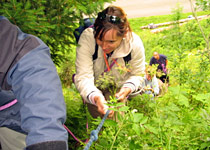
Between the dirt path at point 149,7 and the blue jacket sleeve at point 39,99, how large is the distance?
11.4 m

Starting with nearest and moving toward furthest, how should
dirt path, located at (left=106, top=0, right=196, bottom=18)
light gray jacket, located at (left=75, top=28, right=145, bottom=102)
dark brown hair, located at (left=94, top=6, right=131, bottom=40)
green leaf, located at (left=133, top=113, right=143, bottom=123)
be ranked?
green leaf, located at (left=133, top=113, right=143, bottom=123)
dark brown hair, located at (left=94, top=6, right=131, bottom=40)
light gray jacket, located at (left=75, top=28, right=145, bottom=102)
dirt path, located at (left=106, top=0, right=196, bottom=18)

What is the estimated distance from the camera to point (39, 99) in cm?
115

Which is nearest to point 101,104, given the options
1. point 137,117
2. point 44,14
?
point 137,117

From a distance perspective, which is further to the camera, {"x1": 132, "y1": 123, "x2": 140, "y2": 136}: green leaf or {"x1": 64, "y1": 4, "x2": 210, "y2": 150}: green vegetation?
{"x1": 64, "y1": 4, "x2": 210, "y2": 150}: green vegetation

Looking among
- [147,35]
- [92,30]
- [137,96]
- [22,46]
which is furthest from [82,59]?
[147,35]

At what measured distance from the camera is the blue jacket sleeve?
1.08 metres

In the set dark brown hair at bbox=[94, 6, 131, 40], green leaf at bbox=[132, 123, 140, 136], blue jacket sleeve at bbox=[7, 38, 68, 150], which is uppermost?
dark brown hair at bbox=[94, 6, 131, 40]

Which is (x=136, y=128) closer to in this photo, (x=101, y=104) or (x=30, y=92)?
(x=30, y=92)

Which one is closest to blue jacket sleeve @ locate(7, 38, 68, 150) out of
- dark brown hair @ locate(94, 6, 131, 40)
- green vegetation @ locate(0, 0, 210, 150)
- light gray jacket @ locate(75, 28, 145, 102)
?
green vegetation @ locate(0, 0, 210, 150)

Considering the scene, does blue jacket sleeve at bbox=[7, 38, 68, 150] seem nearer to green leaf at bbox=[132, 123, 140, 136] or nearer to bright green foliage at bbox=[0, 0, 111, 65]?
green leaf at bbox=[132, 123, 140, 136]

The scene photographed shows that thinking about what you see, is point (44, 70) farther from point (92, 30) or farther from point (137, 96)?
point (137, 96)

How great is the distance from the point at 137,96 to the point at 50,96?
2139mm

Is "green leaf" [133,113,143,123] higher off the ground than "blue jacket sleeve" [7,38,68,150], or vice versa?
"blue jacket sleeve" [7,38,68,150]

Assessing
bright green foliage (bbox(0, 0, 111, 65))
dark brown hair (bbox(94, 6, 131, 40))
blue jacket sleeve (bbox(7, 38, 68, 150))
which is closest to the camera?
blue jacket sleeve (bbox(7, 38, 68, 150))
